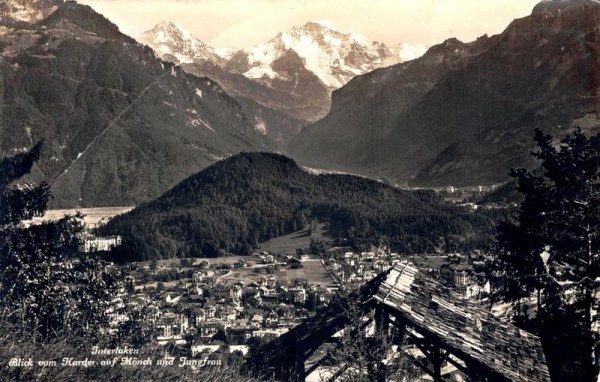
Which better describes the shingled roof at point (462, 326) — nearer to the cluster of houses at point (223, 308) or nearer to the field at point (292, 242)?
the cluster of houses at point (223, 308)

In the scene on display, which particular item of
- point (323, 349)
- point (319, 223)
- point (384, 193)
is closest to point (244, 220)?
point (319, 223)

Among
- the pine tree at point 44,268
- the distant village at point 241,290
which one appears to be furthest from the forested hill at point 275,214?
the pine tree at point 44,268

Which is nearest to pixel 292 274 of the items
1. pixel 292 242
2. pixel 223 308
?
pixel 223 308

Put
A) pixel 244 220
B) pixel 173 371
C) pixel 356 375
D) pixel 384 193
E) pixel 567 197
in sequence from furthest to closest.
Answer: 1. pixel 384 193
2. pixel 244 220
3. pixel 567 197
4. pixel 356 375
5. pixel 173 371

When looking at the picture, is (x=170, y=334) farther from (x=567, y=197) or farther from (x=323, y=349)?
(x=323, y=349)

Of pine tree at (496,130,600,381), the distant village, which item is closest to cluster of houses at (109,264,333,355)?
the distant village

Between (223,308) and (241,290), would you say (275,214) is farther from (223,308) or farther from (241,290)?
(223,308)
